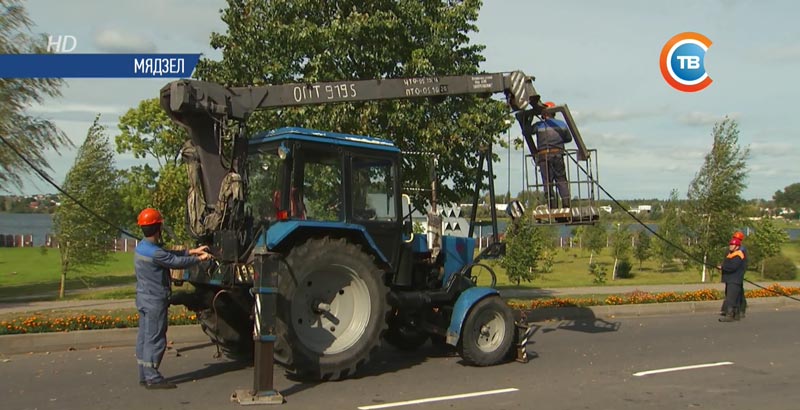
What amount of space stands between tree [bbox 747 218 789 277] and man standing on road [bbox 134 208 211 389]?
30.6 meters

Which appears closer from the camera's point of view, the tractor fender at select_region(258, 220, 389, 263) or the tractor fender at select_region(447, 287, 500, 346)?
the tractor fender at select_region(258, 220, 389, 263)

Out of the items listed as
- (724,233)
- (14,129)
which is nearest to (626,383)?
(14,129)

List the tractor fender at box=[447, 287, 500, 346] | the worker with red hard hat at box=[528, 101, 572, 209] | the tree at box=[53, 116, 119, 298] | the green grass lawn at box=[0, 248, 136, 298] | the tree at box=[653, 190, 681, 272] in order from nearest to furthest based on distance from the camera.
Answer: the tractor fender at box=[447, 287, 500, 346], the worker with red hard hat at box=[528, 101, 572, 209], the tree at box=[53, 116, 119, 298], the green grass lawn at box=[0, 248, 136, 298], the tree at box=[653, 190, 681, 272]

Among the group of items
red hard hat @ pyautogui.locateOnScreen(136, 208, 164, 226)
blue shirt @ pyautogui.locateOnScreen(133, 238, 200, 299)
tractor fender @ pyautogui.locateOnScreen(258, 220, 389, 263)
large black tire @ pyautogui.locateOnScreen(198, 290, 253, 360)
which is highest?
red hard hat @ pyautogui.locateOnScreen(136, 208, 164, 226)

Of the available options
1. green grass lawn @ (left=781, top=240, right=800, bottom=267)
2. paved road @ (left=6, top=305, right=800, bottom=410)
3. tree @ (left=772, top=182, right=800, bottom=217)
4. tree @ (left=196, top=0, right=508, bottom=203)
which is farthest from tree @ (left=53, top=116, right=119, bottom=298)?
tree @ (left=772, top=182, right=800, bottom=217)

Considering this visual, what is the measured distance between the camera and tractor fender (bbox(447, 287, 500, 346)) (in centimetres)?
905

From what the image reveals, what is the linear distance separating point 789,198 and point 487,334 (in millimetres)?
124685

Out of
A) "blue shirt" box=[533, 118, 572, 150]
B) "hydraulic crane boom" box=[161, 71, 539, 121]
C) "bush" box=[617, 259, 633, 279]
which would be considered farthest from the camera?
"bush" box=[617, 259, 633, 279]

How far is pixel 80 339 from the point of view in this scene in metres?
10.3

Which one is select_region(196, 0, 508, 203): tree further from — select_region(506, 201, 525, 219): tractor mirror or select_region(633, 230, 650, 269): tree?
select_region(633, 230, 650, 269): tree

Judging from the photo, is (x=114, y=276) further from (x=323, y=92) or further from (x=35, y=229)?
(x=35, y=229)

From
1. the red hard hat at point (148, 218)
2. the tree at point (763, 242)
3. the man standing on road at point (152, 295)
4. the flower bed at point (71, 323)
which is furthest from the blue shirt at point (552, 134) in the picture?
the tree at point (763, 242)

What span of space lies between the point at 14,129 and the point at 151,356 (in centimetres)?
1241

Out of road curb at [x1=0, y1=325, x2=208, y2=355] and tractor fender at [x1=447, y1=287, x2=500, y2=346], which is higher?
tractor fender at [x1=447, y1=287, x2=500, y2=346]
